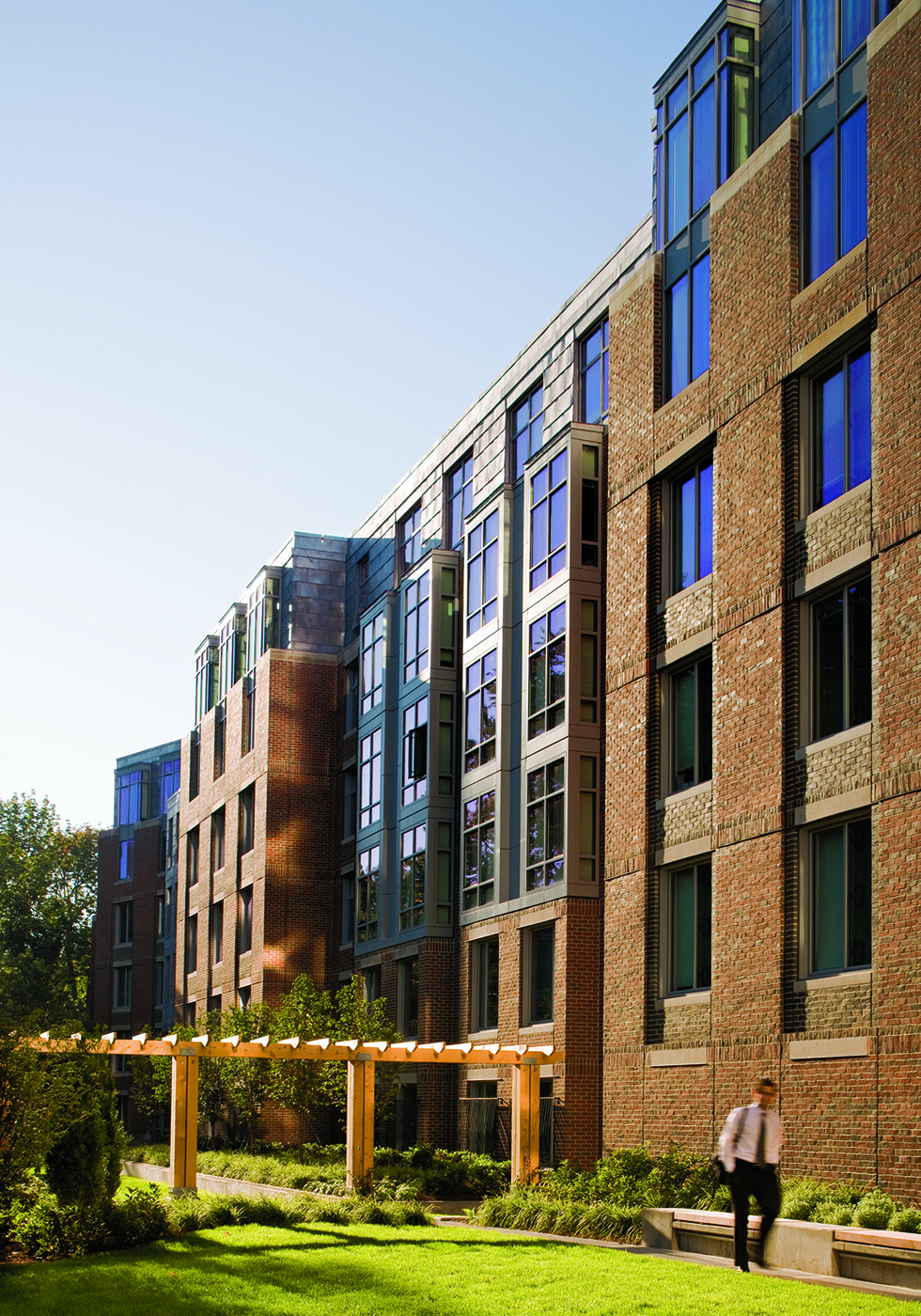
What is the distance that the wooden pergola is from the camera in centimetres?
2412

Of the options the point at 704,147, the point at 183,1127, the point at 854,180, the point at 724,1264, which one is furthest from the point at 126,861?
the point at 724,1264

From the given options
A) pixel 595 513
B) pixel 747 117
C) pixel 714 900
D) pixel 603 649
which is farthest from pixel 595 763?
pixel 747 117

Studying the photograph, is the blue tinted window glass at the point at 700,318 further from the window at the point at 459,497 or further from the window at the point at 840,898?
the window at the point at 459,497

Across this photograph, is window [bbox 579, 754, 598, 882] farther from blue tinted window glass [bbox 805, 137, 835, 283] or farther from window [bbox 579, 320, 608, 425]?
blue tinted window glass [bbox 805, 137, 835, 283]

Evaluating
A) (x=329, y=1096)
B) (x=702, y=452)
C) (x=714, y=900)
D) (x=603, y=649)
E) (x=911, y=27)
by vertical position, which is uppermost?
(x=911, y=27)

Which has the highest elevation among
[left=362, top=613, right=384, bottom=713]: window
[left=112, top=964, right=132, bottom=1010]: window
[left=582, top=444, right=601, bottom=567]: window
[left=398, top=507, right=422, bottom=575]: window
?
[left=398, top=507, right=422, bottom=575]: window

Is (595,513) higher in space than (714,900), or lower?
higher

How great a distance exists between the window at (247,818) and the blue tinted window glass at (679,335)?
26.7 m

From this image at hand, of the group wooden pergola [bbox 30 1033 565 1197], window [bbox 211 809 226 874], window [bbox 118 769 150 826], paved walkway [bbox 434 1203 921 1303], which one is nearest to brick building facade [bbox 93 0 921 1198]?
wooden pergola [bbox 30 1033 565 1197]

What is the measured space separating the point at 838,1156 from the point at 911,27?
1474cm

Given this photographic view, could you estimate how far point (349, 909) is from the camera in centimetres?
4569

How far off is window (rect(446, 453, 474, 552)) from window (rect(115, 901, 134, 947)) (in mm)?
37035

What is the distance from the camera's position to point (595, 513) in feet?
99.8

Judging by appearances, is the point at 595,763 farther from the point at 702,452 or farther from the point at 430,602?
the point at 430,602
